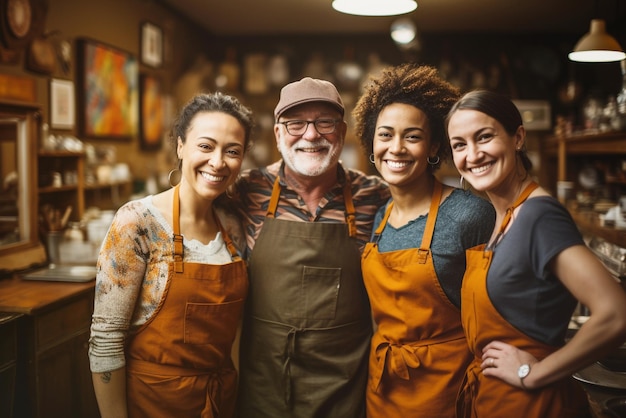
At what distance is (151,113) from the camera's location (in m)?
5.94

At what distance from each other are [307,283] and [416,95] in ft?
2.66

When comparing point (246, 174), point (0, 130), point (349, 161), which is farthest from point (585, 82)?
point (0, 130)

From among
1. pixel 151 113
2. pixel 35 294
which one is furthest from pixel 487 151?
pixel 151 113

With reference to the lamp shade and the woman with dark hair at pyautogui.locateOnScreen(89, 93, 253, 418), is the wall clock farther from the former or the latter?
the lamp shade

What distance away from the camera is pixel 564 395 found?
1.61 metres

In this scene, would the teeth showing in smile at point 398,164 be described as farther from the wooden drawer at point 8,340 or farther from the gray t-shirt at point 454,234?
the wooden drawer at point 8,340

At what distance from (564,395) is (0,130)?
2.90 metres

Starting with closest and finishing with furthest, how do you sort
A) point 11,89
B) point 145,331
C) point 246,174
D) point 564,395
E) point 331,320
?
1. point 564,395
2. point 145,331
3. point 331,320
4. point 246,174
5. point 11,89

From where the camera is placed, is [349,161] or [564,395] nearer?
[564,395]

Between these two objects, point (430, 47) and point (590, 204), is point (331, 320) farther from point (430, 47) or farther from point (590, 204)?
point (430, 47)

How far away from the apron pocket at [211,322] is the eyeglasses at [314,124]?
0.70 metres

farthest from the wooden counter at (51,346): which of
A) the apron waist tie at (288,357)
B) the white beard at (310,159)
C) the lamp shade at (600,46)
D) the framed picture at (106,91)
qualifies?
the lamp shade at (600,46)

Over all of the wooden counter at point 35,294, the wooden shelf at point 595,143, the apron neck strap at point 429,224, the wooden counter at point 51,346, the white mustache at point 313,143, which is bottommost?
the wooden counter at point 51,346

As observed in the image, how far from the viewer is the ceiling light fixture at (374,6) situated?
2.94m
